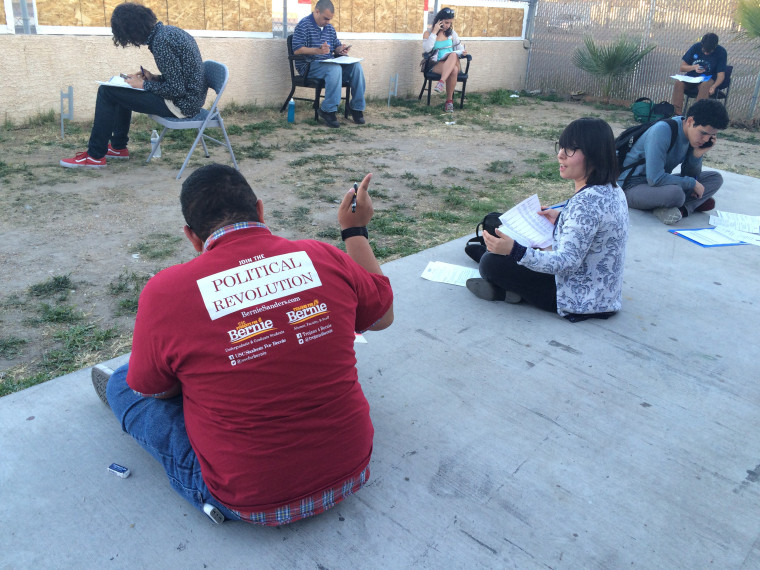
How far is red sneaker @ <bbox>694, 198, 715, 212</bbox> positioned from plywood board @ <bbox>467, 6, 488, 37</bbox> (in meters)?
7.65

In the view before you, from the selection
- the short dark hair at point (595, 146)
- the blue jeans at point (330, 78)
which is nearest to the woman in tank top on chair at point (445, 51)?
the blue jeans at point (330, 78)

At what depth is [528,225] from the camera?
345 cm

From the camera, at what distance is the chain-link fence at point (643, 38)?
10.7m

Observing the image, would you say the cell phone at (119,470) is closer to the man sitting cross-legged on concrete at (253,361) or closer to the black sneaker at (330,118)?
the man sitting cross-legged on concrete at (253,361)

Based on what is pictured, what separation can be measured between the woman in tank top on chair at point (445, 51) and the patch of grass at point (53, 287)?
7519mm

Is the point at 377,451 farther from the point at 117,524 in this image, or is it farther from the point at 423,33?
the point at 423,33

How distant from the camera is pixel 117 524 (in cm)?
188

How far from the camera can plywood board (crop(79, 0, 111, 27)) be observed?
684 centimetres

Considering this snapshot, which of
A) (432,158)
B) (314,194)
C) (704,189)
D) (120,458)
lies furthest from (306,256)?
(432,158)

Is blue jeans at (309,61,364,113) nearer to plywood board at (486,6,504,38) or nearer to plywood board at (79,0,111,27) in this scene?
plywood board at (79,0,111,27)

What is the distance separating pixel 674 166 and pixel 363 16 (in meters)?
6.24

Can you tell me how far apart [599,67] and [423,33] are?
11.1 ft

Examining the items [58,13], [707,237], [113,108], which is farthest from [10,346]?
[58,13]

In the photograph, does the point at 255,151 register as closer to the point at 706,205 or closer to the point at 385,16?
the point at 706,205
